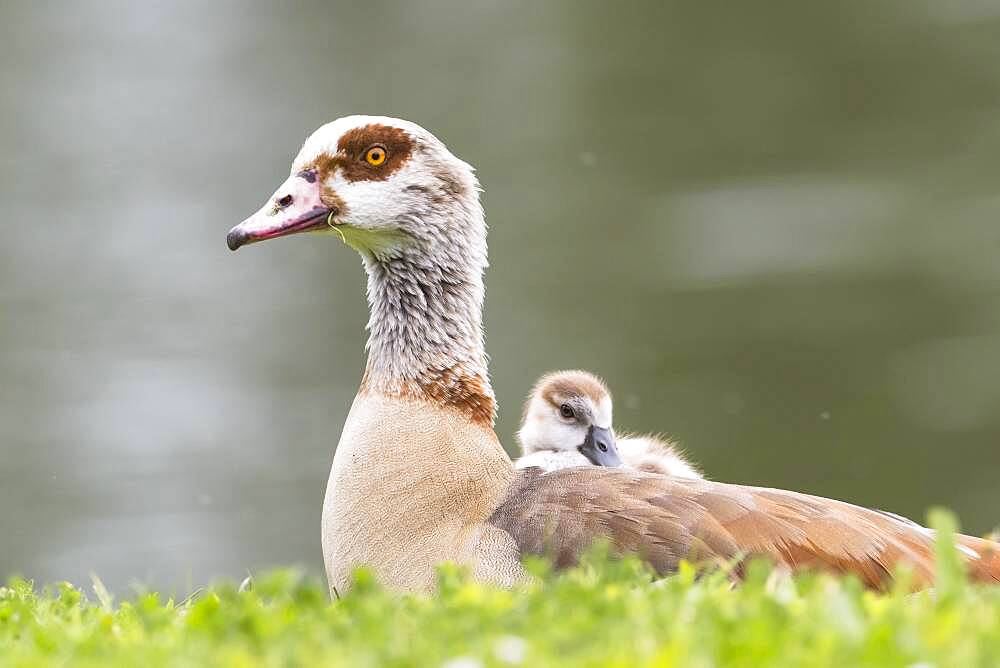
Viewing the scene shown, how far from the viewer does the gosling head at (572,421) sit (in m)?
7.53

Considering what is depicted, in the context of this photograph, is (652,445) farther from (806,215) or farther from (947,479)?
(806,215)

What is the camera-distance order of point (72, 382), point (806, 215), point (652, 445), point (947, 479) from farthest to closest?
point (806, 215)
point (72, 382)
point (947, 479)
point (652, 445)

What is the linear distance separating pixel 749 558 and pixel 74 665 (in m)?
2.49

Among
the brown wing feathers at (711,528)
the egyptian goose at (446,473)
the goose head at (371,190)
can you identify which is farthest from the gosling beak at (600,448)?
the brown wing feathers at (711,528)

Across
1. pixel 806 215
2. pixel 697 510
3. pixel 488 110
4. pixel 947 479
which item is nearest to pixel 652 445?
pixel 697 510

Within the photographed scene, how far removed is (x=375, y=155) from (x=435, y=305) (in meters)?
0.68

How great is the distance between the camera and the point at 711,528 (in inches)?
223

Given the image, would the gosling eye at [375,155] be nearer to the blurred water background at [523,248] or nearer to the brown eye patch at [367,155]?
the brown eye patch at [367,155]

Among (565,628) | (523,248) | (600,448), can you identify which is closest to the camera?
(565,628)

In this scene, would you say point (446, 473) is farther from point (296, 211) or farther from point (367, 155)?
point (367, 155)

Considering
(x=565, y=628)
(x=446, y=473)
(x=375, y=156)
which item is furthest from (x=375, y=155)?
(x=565, y=628)

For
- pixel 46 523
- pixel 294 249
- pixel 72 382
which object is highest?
pixel 294 249

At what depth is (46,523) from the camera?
592 inches

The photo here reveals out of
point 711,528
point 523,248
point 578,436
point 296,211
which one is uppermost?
point 296,211
